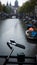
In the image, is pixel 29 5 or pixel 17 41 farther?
pixel 29 5

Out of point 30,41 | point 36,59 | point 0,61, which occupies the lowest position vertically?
Result: point 30,41

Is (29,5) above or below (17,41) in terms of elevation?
below

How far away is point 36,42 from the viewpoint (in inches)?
974

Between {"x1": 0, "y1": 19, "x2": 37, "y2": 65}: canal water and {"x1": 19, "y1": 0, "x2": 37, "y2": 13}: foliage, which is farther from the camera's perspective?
{"x1": 19, "y1": 0, "x2": 37, "y2": 13}: foliage

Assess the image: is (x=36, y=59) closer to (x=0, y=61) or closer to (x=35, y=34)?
(x=0, y=61)

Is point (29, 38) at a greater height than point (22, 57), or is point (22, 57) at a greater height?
point (22, 57)

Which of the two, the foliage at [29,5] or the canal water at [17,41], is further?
the foliage at [29,5]

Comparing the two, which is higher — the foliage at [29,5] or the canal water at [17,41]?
the canal water at [17,41]

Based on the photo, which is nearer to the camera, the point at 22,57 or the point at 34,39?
the point at 22,57

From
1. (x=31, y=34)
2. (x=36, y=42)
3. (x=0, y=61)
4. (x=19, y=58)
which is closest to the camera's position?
(x=19, y=58)

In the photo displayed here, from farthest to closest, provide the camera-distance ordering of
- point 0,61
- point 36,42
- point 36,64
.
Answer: point 36,42 → point 0,61 → point 36,64

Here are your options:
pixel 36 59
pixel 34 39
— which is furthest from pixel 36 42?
pixel 36 59

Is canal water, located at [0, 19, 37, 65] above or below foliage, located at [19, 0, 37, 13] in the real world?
above

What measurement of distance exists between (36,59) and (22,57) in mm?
628
